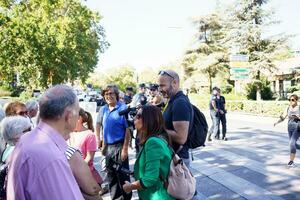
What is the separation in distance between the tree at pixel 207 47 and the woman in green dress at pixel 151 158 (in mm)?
39299

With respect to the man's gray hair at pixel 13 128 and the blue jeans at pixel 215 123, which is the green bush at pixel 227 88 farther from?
the man's gray hair at pixel 13 128

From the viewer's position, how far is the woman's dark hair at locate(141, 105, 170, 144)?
298cm

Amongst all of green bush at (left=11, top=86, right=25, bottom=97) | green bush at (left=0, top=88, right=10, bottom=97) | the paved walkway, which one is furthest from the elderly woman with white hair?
green bush at (left=11, top=86, right=25, bottom=97)

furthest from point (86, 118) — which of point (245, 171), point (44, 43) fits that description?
point (44, 43)

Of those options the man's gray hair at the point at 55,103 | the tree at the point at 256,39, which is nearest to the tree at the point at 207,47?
the tree at the point at 256,39

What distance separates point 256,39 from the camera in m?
31.8

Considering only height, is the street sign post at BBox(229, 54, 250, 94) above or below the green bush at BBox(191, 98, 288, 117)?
above

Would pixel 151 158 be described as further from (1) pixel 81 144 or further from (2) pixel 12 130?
(1) pixel 81 144

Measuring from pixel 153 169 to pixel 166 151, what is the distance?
0.58 feet

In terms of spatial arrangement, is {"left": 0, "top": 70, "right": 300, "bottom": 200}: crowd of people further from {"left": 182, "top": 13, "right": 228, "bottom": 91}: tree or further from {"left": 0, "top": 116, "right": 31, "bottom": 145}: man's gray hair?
{"left": 182, "top": 13, "right": 228, "bottom": 91}: tree

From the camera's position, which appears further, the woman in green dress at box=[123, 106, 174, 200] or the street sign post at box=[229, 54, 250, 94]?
the street sign post at box=[229, 54, 250, 94]

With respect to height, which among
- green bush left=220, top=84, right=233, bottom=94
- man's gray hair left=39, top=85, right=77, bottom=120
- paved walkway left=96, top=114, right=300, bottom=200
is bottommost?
paved walkway left=96, top=114, right=300, bottom=200

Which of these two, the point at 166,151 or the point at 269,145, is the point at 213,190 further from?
the point at 269,145

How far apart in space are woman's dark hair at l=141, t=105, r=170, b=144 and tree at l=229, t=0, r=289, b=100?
29183 mm
